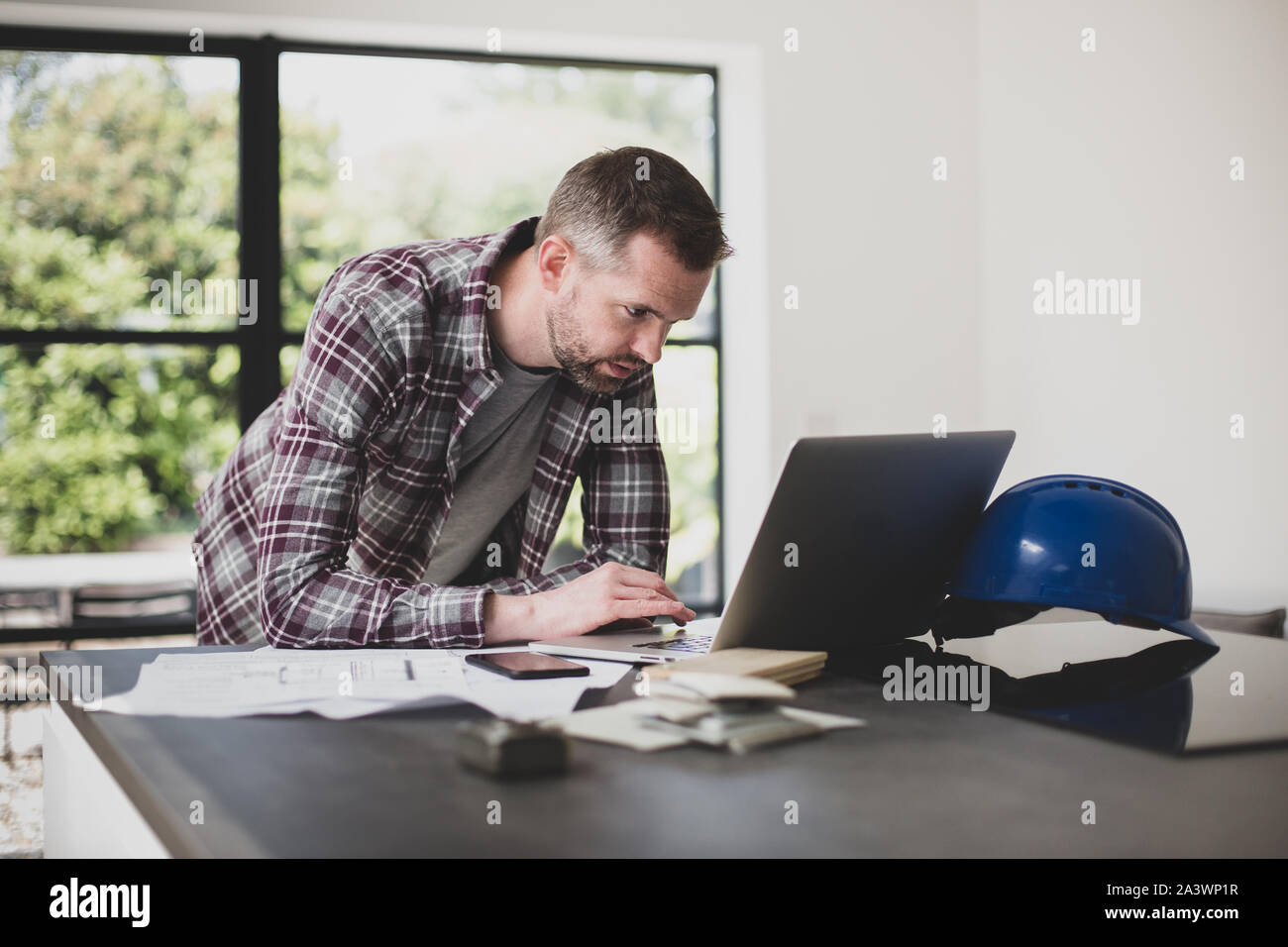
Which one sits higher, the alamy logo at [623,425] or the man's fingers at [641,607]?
the alamy logo at [623,425]

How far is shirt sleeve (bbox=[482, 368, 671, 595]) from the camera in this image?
1795mm

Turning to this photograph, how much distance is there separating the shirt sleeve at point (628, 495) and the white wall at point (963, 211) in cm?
176

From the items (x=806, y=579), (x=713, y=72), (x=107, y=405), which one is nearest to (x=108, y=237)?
(x=107, y=405)

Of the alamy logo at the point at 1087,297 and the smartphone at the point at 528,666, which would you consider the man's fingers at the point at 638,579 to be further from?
the alamy logo at the point at 1087,297

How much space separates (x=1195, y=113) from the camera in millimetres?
2932

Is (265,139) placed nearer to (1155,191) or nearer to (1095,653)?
(1155,191)

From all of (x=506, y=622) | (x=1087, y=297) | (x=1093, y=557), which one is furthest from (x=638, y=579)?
(x=1087, y=297)

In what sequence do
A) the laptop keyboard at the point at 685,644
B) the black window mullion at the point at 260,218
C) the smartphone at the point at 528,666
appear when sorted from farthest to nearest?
the black window mullion at the point at 260,218
the laptop keyboard at the point at 685,644
the smartphone at the point at 528,666

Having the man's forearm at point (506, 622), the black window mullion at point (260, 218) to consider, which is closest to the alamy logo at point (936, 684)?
the man's forearm at point (506, 622)

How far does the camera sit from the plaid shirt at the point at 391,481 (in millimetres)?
1370

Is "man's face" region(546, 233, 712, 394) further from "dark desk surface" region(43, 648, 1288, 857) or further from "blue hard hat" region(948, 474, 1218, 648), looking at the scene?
"dark desk surface" region(43, 648, 1288, 857)

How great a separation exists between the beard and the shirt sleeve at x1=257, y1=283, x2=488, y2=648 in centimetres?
28

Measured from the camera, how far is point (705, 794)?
719 mm
